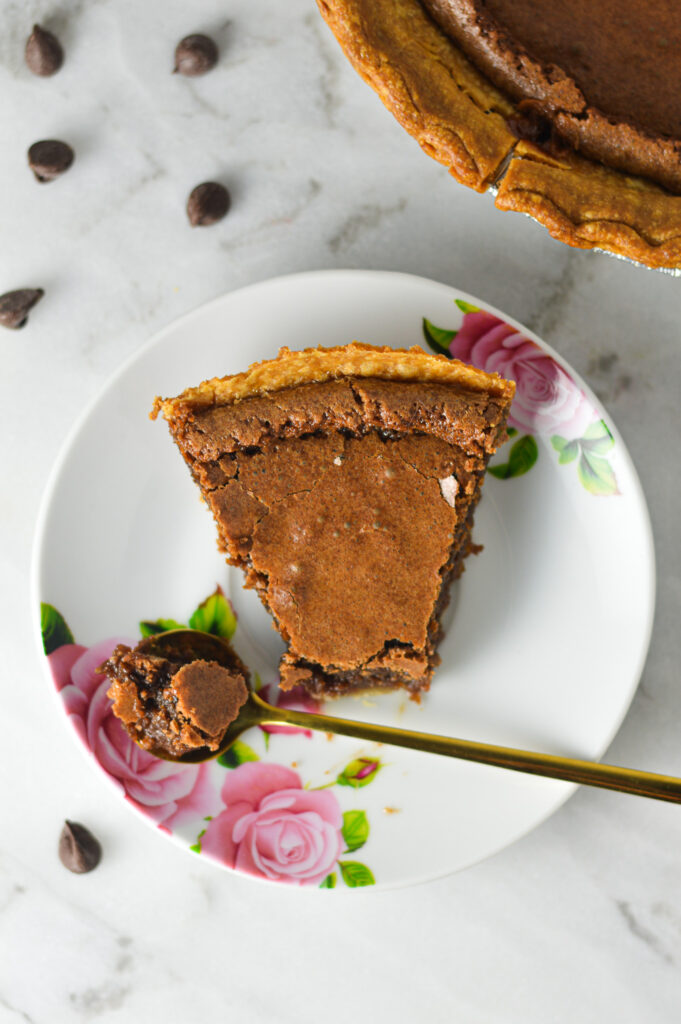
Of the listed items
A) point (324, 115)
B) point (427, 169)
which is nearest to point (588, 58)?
point (427, 169)

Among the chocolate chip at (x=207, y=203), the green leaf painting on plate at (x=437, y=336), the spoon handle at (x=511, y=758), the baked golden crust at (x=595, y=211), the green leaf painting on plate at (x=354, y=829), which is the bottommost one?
the green leaf painting on plate at (x=354, y=829)

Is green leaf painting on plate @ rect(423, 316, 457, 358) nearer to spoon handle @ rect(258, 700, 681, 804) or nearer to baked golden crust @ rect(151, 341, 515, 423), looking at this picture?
baked golden crust @ rect(151, 341, 515, 423)

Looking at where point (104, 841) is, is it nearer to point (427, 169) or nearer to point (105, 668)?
point (105, 668)

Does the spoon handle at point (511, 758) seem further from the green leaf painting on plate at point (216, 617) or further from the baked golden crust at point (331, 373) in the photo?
the baked golden crust at point (331, 373)

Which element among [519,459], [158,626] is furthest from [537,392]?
[158,626]

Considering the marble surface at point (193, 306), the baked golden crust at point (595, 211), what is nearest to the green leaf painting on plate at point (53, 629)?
the marble surface at point (193, 306)

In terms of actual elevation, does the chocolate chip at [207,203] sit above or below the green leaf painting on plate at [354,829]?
above
